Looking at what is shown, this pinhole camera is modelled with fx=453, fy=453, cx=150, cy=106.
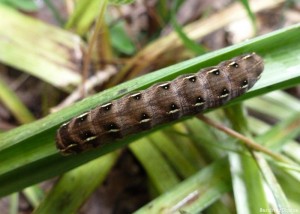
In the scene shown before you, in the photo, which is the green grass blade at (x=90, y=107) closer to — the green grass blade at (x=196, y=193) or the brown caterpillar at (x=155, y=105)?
the brown caterpillar at (x=155, y=105)

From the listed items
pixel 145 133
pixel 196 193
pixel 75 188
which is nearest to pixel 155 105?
pixel 145 133

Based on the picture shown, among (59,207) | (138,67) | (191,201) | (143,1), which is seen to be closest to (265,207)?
(191,201)

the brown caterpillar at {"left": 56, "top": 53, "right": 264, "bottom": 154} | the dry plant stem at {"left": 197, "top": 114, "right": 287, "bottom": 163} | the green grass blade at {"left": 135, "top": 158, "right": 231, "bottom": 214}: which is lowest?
the green grass blade at {"left": 135, "top": 158, "right": 231, "bottom": 214}

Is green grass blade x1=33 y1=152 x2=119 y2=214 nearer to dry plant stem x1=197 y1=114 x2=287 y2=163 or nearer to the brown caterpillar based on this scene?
the brown caterpillar

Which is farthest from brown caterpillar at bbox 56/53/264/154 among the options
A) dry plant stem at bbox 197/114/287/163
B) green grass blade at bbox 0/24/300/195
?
dry plant stem at bbox 197/114/287/163

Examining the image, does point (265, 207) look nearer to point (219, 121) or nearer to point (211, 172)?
point (211, 172)

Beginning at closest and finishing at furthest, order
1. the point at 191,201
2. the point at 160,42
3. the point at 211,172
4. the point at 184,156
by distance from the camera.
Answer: the point at 191,201 → the point at 211,172 → the point at 184,156 → the point at 160,42

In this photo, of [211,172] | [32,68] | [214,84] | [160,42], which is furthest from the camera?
[160,42]

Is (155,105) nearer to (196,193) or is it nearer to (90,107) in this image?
(90,107)
